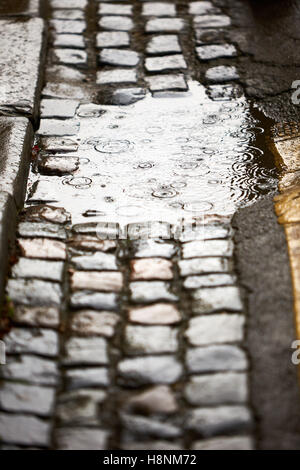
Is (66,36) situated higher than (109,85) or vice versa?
(66,36)

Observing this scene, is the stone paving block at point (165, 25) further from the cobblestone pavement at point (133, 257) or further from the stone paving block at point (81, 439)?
the stone paving block at point (81, 439)

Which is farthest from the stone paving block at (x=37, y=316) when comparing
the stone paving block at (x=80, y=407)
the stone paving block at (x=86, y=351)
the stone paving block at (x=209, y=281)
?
the stone paving block at (x=209, y=281)

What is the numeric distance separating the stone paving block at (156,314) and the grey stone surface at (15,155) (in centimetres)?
96

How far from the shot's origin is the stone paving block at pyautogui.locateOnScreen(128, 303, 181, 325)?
296cm

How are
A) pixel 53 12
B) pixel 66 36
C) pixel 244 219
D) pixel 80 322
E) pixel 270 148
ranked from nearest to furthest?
pixel 80 322, pixel 244 219, pixel 270 148, pixel 66 36, pixel 53 12

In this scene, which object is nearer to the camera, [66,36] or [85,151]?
[85,151]

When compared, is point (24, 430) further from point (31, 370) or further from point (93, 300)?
point (93, 300)

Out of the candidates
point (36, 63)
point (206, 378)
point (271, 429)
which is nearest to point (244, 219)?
point (206, 378)

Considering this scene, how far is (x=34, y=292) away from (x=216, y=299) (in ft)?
2.55

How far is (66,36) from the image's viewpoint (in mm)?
5734

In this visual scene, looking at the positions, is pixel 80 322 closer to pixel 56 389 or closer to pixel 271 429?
pixel 56 389

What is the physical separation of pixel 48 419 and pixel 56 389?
5.8 inches

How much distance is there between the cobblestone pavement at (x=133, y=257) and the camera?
2.54m

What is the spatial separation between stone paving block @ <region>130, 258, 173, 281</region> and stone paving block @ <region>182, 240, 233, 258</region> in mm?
120
